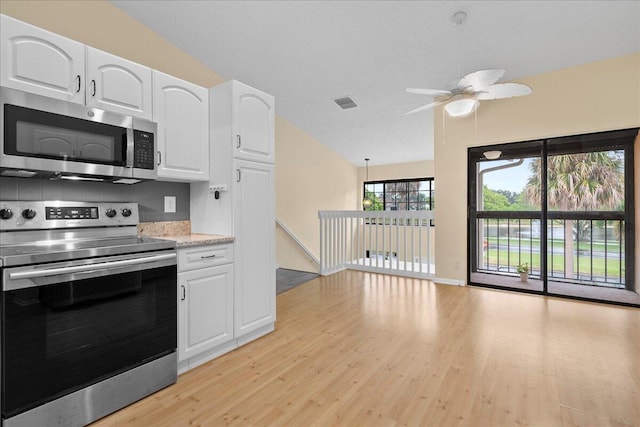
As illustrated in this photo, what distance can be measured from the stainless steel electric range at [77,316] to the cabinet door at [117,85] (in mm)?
706

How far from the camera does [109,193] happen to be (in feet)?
7.41

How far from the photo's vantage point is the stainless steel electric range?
1415 millimetres

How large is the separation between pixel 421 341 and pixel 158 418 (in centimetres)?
196

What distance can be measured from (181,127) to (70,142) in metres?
0.75

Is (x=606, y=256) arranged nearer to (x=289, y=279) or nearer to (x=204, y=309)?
(x=289, y=279)

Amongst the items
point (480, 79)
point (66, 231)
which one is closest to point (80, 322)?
point (66, 231)

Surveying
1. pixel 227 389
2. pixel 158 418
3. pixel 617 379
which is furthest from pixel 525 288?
pixel 158 418

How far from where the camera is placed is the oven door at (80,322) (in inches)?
55.3

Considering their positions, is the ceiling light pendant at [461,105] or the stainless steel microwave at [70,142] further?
→ the ceiling light pendant at [461,105]

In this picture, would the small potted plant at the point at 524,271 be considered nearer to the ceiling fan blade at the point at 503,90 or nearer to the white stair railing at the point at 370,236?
the white stair railing at the point at 370,236

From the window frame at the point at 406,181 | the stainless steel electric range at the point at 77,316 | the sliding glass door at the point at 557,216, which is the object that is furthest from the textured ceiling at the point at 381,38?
the window frame at the point at 406,181

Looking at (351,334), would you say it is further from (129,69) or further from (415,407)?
(129,69)

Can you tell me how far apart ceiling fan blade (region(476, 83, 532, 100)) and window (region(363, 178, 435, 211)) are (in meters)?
5.85

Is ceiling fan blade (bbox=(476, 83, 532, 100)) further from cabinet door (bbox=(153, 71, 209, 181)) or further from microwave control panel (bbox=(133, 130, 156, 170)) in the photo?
microwave control panel (bbox=(133, 130, 156, 170))
